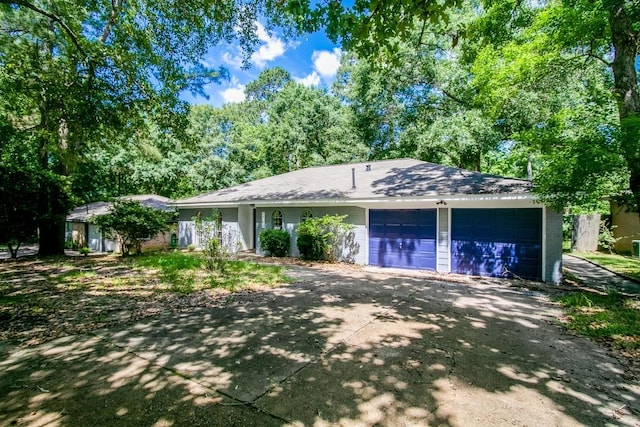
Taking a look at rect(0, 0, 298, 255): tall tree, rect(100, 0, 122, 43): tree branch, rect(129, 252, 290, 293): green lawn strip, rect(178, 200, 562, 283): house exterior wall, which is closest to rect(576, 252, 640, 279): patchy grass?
rect(178, 200, 562, 283): house exterior wall

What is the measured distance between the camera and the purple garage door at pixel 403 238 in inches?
413

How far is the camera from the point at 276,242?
13.3m

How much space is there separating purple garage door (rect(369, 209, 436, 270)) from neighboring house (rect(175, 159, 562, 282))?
0.11 ft

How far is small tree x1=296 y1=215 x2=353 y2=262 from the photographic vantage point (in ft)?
39.6

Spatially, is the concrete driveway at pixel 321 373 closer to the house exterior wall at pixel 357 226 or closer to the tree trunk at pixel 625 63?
the house exterior wall at pixel 357 226

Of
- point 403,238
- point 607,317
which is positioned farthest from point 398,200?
point 607,317

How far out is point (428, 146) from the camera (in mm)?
17344

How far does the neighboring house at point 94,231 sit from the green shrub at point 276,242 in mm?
7874

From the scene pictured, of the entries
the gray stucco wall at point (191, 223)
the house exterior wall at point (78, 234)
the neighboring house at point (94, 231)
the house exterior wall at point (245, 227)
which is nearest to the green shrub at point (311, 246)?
the house exterior wall at point (245, 227)

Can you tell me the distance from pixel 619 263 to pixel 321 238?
11.8 m

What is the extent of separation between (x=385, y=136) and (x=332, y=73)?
34.4 ft

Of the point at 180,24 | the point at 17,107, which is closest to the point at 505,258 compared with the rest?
the point at 180,24

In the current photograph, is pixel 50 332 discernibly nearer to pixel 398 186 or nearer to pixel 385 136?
pixel 398 186

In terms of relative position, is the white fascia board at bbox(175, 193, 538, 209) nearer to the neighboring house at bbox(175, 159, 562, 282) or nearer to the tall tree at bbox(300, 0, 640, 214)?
the neighboring house at bbox(175, 159, 562, 282)
